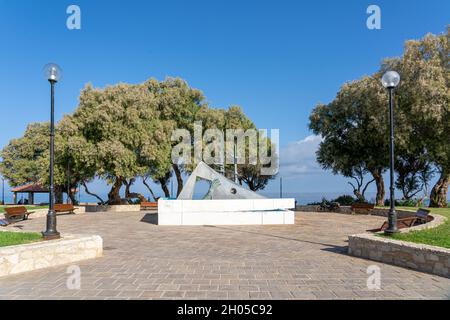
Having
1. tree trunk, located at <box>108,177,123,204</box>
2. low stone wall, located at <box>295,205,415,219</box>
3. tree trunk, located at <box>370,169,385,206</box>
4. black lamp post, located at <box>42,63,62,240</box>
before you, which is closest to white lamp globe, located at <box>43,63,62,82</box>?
black lamp post, located at <box>42,63,62,240</box>

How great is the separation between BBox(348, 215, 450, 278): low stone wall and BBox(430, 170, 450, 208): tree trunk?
714 inches

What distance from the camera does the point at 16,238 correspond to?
8.04m

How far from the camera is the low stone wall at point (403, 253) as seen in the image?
6093mm

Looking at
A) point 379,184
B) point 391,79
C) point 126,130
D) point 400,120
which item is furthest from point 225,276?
point 379,184

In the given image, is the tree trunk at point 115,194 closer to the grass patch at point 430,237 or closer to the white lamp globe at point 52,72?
the white lamp globe at point 52,72

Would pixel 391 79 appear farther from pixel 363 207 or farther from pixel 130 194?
pixel 130 194

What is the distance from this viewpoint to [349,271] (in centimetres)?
643

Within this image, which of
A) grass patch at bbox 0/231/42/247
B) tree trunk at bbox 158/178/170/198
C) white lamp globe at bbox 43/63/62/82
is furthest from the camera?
tree trunk at bbox 158/178/170/198

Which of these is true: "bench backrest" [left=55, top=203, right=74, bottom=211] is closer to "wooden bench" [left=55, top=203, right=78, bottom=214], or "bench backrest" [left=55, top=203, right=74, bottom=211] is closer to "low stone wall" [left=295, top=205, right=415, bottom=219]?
"wooden bench" [left=55, top=203, right=78, bottom=214]

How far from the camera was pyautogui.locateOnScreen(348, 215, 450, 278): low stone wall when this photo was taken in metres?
6.09

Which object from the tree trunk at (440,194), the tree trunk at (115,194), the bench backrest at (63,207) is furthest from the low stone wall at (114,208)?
the tree trunk at (440,194)
